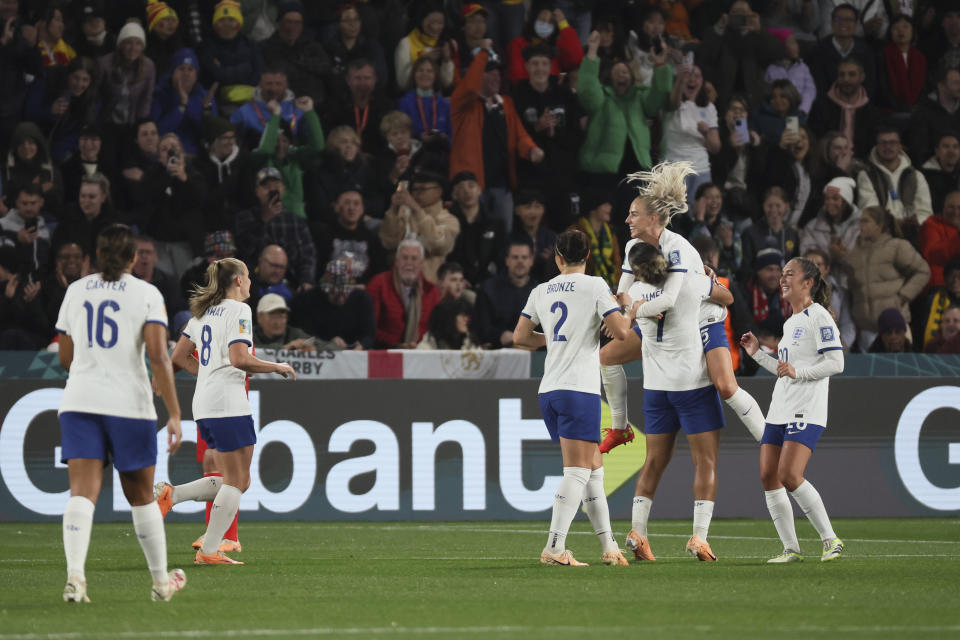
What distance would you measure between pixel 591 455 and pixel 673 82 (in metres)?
10.2

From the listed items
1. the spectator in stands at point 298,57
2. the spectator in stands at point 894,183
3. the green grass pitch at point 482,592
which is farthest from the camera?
the spectator in stands at point 894,183

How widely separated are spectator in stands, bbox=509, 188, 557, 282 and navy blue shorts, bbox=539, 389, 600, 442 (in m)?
7.22

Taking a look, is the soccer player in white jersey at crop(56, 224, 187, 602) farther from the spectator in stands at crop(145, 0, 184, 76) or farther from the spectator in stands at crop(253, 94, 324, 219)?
the spectator in stands at crop(145, 0, 184, 76)

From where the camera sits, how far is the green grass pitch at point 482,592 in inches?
249

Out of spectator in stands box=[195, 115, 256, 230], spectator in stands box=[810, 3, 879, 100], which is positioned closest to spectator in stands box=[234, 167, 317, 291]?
spectator in stands box=[195, 115, 256, 230]

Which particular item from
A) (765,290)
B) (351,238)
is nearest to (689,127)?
(765,290)

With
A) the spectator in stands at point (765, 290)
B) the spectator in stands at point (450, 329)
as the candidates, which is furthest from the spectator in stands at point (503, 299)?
the spectator in stands at point (765, 290)

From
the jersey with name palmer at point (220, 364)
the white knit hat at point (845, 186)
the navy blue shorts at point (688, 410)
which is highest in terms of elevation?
the white knit hat at point (845, 186)

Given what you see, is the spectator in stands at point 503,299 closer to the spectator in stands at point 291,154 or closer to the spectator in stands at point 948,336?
the spectator in stands at point 291,154

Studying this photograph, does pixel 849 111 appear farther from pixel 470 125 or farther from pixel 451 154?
pixel 451 154

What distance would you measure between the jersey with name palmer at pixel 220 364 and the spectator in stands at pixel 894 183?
1108 centimetres

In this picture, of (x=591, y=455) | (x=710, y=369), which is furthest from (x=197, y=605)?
(x=710, y=369)

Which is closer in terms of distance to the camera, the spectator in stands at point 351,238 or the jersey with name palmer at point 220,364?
the jersey with name palmer at point 220,364

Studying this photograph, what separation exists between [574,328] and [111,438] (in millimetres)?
3209
